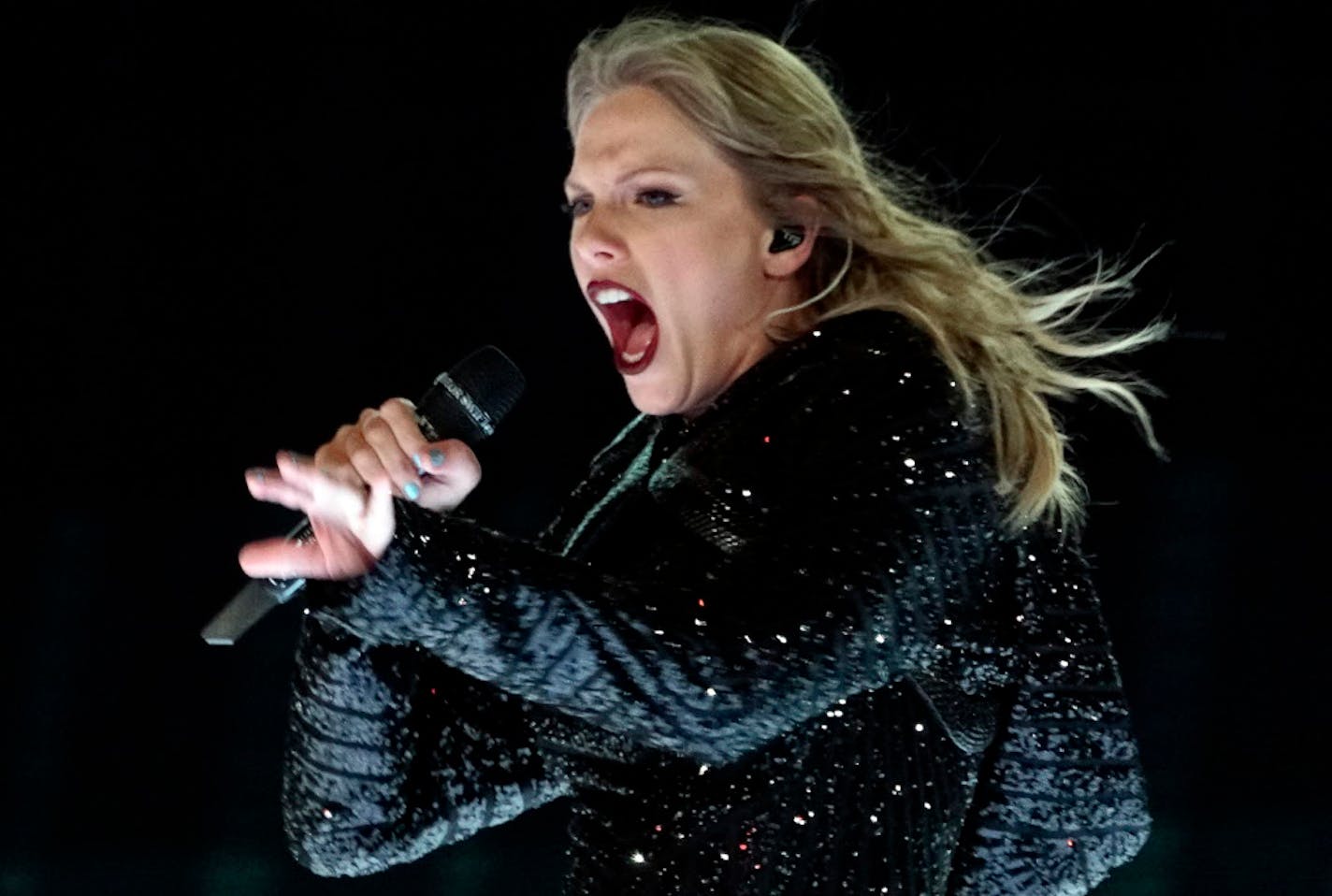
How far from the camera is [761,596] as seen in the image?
1.11 m

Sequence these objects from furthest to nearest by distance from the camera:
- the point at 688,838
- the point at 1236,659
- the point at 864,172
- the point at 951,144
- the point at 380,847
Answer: the point at 1236,659 < the point at 951,144 < the point at 864,172 < the point at 380,847 < the point at 688,838

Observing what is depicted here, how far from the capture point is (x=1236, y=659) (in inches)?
113

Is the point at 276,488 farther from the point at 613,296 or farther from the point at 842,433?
the point at 613,296

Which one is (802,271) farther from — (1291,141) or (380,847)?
(1291,141)

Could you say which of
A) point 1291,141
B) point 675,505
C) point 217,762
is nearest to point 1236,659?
point 1291,141

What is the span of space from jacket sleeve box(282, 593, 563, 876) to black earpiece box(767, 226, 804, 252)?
15.5 inches

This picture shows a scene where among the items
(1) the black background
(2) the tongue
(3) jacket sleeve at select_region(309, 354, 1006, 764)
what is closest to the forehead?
(2) the tongue

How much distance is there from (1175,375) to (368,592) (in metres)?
2.02

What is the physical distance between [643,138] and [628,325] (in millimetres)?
145

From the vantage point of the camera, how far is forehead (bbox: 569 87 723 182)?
1.40 metres

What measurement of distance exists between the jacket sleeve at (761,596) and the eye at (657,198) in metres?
0.24

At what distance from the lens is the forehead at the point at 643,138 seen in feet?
4.60

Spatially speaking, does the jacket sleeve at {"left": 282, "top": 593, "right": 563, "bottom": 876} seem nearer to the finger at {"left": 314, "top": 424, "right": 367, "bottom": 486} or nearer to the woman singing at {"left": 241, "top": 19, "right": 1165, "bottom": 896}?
the woman singing at {"left": 241, "top": 19, "right": 1165, "bottom": 896}

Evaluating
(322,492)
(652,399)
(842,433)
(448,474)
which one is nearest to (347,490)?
(322,492)
